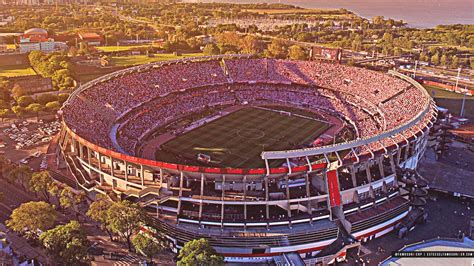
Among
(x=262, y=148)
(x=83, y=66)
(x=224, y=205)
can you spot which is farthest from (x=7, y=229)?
(x=83, y=66)

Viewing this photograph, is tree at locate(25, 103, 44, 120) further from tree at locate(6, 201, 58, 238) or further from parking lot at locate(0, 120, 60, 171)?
tree at locate(6, 201, 58, 238)

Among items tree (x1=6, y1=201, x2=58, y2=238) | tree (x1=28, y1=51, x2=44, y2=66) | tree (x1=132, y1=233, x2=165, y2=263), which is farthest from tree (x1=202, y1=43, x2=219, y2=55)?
tree (x1=132, y1=233, x2=165, y2=263)

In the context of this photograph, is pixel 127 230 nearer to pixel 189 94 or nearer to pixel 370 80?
pixel 189 94

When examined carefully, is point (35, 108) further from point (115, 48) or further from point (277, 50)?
point (277, 50)

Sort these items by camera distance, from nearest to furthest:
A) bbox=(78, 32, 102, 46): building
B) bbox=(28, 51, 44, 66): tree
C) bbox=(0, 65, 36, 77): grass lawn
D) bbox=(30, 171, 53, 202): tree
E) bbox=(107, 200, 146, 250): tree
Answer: bbox=(107, 200, 146, 250): tree → bbox=(30, 171, 53, 202): tree → bbox=(0, 65, 36, 77): grass lawn → bbox=(28, 51, 44, 66): tree → bbox=(78, 32, 102, 46): building

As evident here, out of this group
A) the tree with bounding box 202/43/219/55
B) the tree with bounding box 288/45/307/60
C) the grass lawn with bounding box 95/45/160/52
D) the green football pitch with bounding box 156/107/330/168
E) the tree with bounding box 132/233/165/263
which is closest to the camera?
the tree with bounding box 132/233/165/263

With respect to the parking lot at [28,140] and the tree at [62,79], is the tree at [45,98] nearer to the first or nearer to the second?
the tree at [62,79]

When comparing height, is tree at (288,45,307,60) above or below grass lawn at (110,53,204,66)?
above
